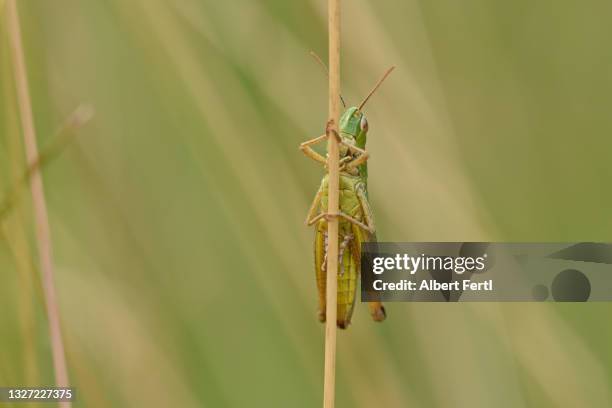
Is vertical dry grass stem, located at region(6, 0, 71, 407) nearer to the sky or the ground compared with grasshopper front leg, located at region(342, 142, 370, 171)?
nearer to the ground

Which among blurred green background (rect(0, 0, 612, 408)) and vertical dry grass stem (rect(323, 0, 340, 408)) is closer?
vertical dry grass stem (rect(323, 0, 340, 408))

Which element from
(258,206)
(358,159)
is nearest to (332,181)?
(358,159)

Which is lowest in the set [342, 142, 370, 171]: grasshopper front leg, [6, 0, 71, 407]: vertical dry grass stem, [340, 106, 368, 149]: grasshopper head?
[6, 0, 71, 407]: vertical dry grass stem

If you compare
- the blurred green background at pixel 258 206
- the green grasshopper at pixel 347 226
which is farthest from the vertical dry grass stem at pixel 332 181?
the blurred green background at pixel 258 206

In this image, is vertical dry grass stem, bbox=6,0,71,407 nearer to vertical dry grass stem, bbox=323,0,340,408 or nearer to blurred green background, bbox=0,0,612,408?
blurred green background, bbox=0,0,612,408

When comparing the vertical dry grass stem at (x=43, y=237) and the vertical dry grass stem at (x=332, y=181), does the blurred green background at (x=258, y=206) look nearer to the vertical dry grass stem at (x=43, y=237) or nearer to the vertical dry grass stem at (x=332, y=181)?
the vertical dry grass stem at (x=43, y=237)

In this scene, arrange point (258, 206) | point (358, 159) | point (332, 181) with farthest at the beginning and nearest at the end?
point (258, 206), point (358, 159), point (332, 181)

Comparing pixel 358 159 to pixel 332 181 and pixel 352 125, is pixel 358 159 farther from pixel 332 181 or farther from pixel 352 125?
pixel 332 181

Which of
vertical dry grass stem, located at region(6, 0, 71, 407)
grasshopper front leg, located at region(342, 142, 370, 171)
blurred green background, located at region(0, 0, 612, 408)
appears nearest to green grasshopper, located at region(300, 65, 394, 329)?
grasshopper front leg, located at region(342, 142, 370, 171)

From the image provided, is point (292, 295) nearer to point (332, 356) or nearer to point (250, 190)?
point (250, 190)
